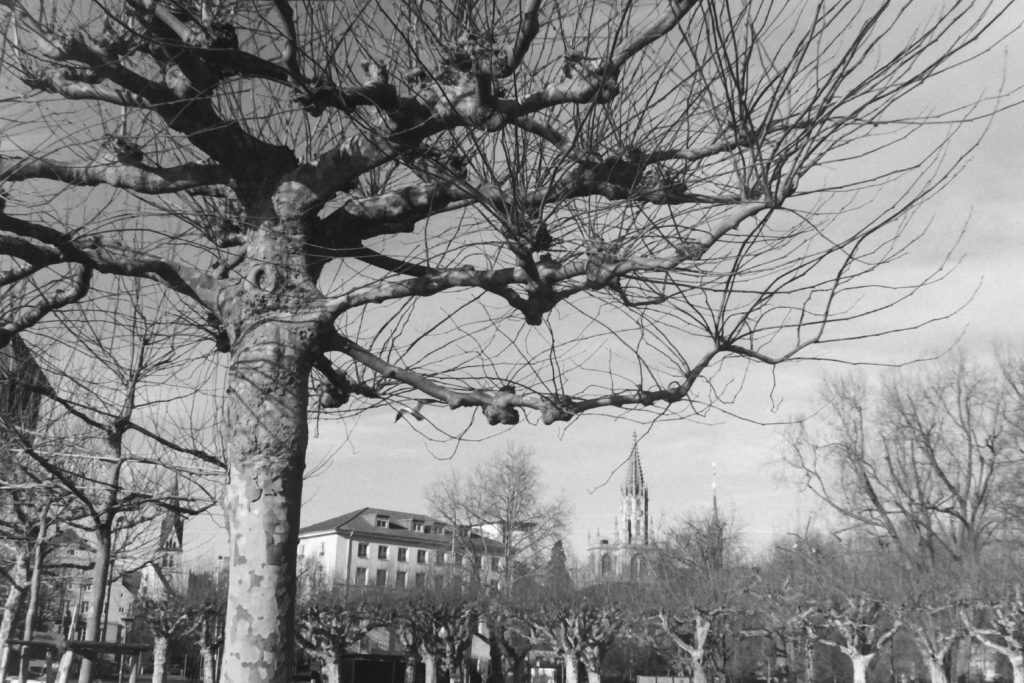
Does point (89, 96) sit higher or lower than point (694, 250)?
higher

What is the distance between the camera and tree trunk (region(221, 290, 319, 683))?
3.66m

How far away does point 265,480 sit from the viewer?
388 cm

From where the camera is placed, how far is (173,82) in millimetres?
4371

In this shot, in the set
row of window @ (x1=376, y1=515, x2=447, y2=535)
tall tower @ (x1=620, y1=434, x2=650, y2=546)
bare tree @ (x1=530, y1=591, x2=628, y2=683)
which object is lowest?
bare tree @ (x1=530, y1=591, x2=628, y2=683)

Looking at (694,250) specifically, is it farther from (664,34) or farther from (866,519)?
(866,519)

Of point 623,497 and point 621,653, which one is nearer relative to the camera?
point 621,653

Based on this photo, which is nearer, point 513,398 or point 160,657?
point 513,398

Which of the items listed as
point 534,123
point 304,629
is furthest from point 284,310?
point 304,629

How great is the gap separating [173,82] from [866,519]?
115 feet

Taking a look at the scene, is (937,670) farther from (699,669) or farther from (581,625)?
(581,625)

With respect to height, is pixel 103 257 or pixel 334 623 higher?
pixel 103 257

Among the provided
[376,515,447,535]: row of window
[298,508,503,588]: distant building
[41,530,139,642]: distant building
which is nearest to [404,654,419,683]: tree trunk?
[41,530,139,642]: distant building

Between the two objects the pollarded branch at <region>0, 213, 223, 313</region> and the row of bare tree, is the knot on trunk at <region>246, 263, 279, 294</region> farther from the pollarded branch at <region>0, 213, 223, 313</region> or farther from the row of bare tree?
the row of bare tree

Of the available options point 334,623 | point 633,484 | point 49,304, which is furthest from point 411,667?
point 633,484
